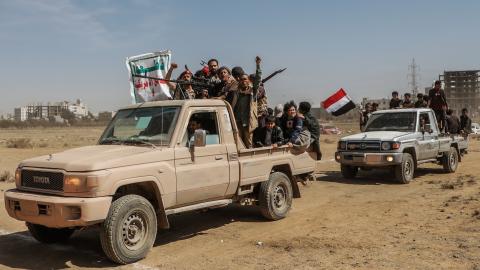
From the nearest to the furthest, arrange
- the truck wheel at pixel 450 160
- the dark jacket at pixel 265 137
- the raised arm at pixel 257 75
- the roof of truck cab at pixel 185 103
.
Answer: the roof of truck cab at pixel 185 103, the raised arm at pixel 257 75, the dark jacket at pixel 265 137, the truck wheel at pixel 450 160

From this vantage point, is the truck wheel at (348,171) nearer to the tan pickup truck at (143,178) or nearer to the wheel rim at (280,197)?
the wheel rim at (280,197)

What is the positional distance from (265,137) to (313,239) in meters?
2.23

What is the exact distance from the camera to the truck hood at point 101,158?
5.85 metres

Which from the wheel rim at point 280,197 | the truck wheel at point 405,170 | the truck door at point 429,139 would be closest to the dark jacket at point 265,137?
the wheel rim at point 280,197

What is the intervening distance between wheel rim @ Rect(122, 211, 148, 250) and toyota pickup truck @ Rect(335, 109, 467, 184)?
7.95 meters

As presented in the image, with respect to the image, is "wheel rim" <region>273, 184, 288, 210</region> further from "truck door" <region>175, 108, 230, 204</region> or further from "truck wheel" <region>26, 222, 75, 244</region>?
"truck wheel" <region>26, 222, 75, 244</region>

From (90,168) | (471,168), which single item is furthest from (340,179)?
(90,168)

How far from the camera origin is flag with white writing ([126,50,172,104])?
9.88 m

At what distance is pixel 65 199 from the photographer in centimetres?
573

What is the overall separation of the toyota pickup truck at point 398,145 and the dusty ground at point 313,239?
6.03 ft

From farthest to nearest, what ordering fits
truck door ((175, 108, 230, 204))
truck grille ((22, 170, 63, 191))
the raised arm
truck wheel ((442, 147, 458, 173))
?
truck wheel ((442, 147, 458, 173)) < the raised arm < truck door ((175, 108, 230, 204)) < truck grille ((22, 170, 63, 191))

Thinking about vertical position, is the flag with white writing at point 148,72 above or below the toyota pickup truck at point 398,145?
above

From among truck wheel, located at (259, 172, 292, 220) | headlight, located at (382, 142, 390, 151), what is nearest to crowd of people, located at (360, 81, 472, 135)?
headlight, located at (382, 142, 390, 151)

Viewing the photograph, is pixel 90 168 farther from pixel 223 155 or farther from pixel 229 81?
pixel 229 81
